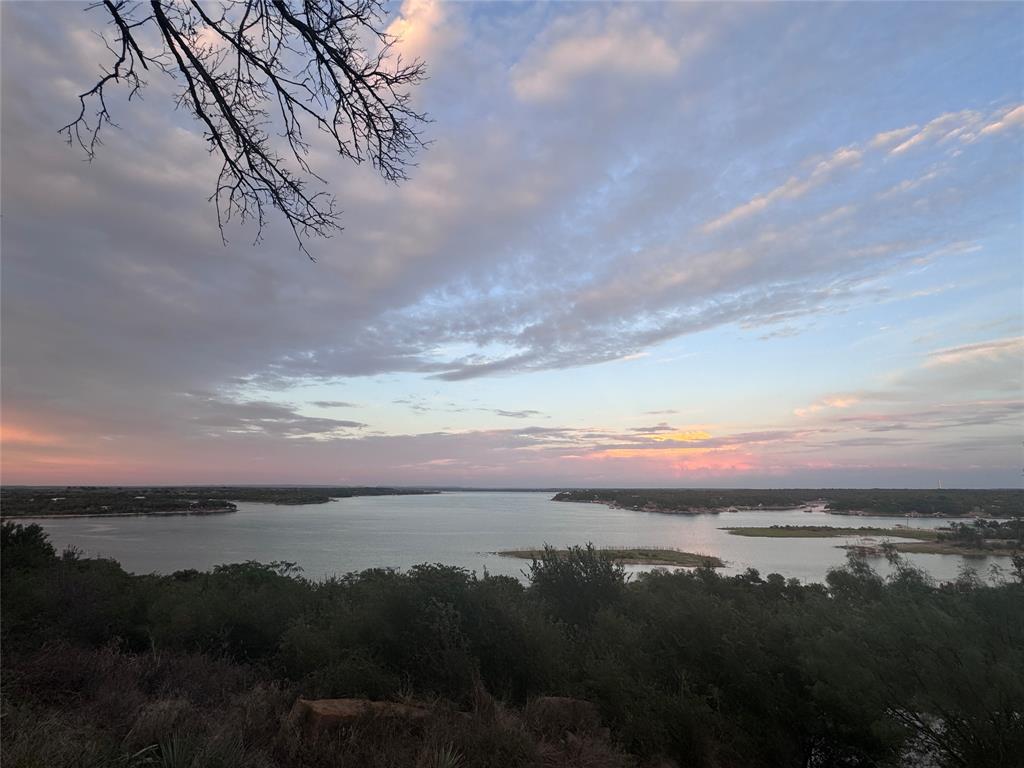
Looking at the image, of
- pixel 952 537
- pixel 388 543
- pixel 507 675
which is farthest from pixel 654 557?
pixel 507 675

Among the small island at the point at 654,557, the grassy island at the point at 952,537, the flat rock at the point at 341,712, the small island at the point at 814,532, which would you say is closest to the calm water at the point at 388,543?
the grassy island at the point at 952,537

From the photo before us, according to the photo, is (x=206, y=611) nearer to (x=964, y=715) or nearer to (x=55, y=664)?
(x=55, y=664)

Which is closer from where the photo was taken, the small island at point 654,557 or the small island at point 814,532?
the small island at point 654,557

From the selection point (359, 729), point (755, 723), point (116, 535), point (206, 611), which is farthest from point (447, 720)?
point (116, 535)

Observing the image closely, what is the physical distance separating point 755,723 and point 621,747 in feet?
8.33

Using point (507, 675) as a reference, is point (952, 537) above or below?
below

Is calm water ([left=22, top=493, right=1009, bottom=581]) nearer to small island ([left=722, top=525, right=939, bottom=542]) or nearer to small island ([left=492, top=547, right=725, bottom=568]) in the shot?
small island ([left=492, top=547, right=725, bottom=568])

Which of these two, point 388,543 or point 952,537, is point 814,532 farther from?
point 388,543

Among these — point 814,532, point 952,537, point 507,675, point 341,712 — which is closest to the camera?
point 341,712

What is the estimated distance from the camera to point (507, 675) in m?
9.38

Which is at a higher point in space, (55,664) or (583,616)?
(55,664)

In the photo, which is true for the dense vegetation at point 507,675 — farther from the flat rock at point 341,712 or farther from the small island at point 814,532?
the small island at point 814,532

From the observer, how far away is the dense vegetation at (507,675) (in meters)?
5.64

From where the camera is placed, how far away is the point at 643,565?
131 ft
